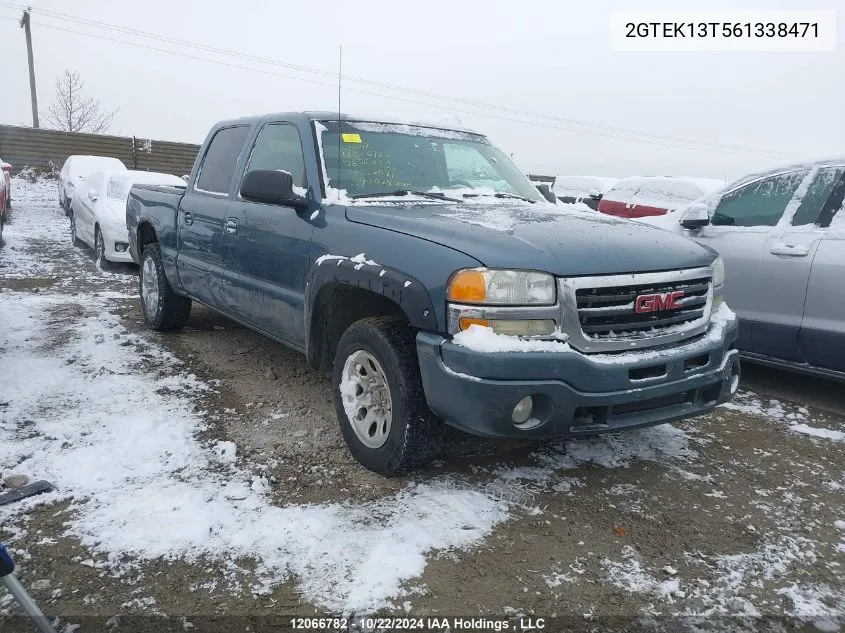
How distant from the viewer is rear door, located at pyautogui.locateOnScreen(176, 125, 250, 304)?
4.60 m

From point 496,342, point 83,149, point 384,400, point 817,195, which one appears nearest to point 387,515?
point 384,400

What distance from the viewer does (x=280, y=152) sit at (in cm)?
416

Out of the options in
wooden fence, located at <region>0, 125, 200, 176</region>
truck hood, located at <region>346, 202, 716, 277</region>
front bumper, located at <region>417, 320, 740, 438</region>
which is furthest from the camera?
wooden fence, located at <region>0, 125, 200, 176</region>

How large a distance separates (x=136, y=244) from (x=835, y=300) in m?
5.78

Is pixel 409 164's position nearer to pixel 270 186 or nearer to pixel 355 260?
pixel 270 186

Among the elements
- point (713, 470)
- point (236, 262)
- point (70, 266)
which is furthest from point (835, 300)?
point (70, 266)

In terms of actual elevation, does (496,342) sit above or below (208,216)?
below

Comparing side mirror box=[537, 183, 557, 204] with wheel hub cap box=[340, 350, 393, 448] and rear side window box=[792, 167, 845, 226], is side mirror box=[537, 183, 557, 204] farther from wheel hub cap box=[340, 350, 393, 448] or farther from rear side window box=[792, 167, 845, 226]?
wheel hub cap box=[340, 350, 393, 448]

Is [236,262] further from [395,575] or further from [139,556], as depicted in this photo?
[395,575]

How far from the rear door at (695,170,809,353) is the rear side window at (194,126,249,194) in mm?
3627

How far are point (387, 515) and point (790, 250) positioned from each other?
3.35 m

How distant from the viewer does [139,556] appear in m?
2.52

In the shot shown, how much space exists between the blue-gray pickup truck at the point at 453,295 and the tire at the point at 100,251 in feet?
18.6

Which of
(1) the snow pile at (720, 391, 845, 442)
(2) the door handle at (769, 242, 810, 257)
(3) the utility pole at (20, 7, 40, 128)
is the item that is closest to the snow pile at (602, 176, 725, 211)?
(2) the door handle at (769, 242, 810, 257)
